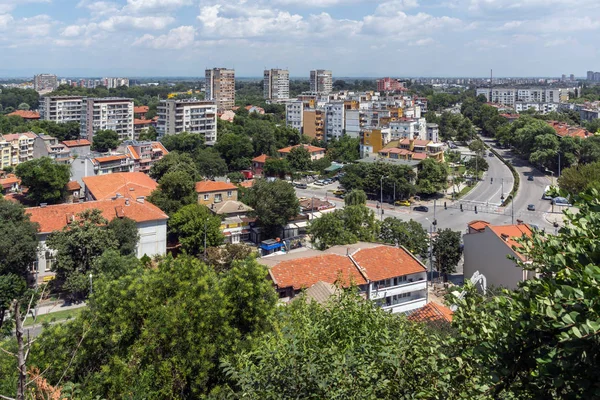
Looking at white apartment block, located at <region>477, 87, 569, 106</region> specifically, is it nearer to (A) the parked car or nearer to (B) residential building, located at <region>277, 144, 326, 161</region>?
(B) residential building, located at <region>277, 144, 326, 161</region>

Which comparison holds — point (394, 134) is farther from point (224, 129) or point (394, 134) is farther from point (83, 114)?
point (83, 114)

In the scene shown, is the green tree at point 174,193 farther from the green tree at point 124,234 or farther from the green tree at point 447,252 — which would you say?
the green tree at point 447,252

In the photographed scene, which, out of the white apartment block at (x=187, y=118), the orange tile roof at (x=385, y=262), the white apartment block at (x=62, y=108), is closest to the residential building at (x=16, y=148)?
the white apartment block at (x=187, y=118)

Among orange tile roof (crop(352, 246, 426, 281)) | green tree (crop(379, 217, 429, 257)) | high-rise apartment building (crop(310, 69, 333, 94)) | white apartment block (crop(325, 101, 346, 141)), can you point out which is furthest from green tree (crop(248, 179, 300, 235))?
high-rise apartment building (crop(310, 69, 333, 94))

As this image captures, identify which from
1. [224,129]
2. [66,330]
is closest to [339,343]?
[66,330]

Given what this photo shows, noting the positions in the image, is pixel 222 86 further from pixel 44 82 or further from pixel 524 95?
pixel 524 95

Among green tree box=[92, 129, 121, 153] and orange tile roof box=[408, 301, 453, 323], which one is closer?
orange tile roof box=[408, 301, 453, 323]
